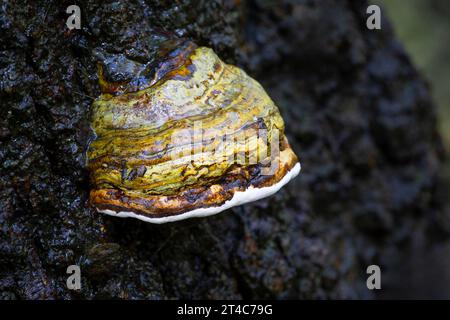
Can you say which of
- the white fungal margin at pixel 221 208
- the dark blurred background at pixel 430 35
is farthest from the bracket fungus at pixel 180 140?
the dark blurred background at pixel 430 35

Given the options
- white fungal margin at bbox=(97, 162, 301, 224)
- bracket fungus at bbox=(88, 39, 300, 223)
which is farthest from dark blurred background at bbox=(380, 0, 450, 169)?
white fungal margin at bbox=(97, 162, 301, 224)

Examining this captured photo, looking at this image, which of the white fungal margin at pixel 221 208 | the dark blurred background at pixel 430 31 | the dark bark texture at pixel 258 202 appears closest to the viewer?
the white fungal margin at pixel 221 208

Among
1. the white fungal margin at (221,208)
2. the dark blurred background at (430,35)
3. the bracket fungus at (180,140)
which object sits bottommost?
the white fungal margin at (221,208)

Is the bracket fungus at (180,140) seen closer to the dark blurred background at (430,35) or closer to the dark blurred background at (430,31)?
the dark blurred background at (430,35)

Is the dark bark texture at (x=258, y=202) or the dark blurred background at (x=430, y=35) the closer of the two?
the dark bark texture at (x=258, y=202)

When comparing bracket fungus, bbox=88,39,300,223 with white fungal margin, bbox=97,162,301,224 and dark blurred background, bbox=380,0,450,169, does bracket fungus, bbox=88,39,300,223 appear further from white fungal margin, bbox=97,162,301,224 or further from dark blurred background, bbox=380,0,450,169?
dark blurred background, bbox=380,0,450,169

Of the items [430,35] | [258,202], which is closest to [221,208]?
[258,202]

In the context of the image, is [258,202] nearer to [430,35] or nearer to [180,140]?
[180,140]
